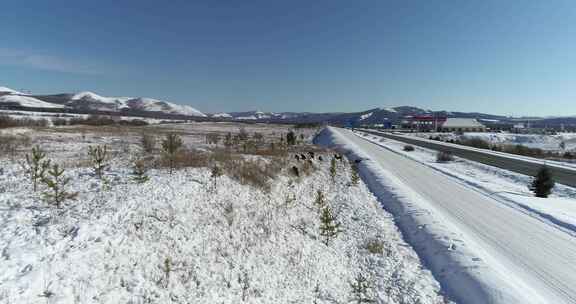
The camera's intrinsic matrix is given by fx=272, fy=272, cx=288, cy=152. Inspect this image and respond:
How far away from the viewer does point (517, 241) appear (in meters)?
8.36

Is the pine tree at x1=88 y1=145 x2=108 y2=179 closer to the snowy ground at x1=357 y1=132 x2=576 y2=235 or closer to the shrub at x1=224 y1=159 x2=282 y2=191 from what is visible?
the shrub at x1=224 y1=159 x2=282 y2=191

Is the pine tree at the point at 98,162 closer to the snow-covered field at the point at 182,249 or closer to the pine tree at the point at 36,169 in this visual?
the snow-covered field at the point at 182,249

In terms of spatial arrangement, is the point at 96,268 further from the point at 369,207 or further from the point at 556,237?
the point at 556,237

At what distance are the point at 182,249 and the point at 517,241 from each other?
9702 mm

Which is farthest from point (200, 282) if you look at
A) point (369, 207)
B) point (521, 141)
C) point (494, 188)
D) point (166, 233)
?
point (521, 141)

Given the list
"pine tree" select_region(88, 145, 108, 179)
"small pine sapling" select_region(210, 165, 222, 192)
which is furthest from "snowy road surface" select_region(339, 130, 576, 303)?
"pine tree" select_region(88, 145, 108, 179)

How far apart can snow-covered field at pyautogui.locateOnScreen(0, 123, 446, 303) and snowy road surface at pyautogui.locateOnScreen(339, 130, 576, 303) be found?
7.22 feet

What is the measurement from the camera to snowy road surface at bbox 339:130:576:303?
6.23 m

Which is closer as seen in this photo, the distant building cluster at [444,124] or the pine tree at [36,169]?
the pine tree at [36,169]

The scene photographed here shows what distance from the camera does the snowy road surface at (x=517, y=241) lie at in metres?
6.23

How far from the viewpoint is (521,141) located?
7469 cm

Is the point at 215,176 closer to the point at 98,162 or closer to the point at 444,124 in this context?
the point at 98,162

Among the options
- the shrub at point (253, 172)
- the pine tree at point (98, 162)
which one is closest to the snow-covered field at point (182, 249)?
the pine tree at point (98, 162)

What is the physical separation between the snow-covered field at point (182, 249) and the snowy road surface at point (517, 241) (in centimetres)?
220
